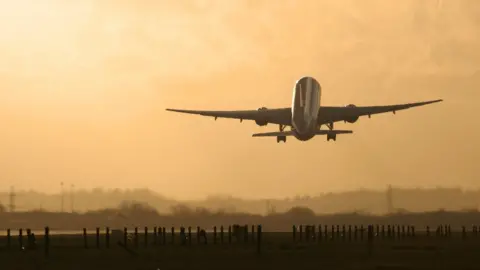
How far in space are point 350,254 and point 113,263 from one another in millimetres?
20894

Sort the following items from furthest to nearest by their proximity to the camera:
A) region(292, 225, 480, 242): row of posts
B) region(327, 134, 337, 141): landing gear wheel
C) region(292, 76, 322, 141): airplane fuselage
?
1. region(292, 76, 322, 141): airplane fuselage
2. region(327, 134, 337, 141): landing gear wheel
3. region(292, 225, 480, 242): row of posts

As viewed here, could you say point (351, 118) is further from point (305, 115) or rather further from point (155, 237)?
point (155, 237)

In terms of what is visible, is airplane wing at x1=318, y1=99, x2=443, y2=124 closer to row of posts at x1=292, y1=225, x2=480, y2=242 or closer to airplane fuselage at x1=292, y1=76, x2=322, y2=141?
airplane fuselage at x1=292, y1=76, x2=322, y2=141

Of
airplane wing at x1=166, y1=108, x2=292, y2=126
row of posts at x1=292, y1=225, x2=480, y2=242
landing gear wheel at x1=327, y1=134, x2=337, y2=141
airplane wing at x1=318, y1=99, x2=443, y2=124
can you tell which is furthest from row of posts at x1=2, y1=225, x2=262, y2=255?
airplane wing at x1=318, y1=99, x2=443, y2=124

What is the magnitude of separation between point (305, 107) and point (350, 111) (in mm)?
6725

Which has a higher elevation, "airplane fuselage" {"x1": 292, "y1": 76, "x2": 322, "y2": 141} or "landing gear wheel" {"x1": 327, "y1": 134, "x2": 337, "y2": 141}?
"airplane fuselage" {"x1": 292, "y1": 76, "x2": 322, "y2": 141}

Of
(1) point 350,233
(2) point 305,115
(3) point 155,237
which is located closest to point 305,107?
(2) point 305,115

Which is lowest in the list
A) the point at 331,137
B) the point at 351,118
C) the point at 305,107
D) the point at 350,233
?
the point at 350,233

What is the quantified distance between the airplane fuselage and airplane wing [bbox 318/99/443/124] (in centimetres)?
154

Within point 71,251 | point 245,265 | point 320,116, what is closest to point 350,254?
point 245,265

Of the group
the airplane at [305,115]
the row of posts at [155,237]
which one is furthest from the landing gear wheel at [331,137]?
the row of posts at [155,237]

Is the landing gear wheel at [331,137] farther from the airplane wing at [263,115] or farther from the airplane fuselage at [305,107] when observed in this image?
the airplane wing at [263,115]

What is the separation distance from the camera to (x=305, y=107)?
138 meters

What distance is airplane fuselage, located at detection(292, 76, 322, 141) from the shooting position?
130 m
